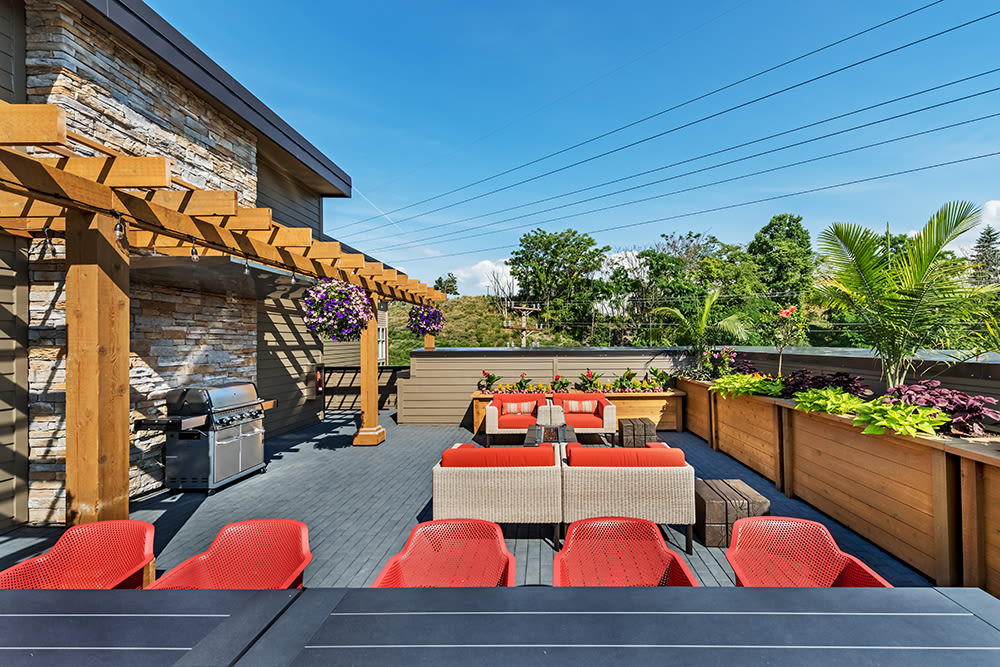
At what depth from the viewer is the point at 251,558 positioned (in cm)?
210

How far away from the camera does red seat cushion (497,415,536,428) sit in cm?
703

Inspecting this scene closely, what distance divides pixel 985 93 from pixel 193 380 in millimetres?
17318

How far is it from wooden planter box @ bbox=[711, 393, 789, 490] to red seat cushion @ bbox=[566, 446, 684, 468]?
80.7 inches

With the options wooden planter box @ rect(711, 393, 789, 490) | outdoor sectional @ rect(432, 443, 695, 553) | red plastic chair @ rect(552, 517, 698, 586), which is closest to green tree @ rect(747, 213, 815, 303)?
wooden planter box @ rect(711, 393, 789, 490)

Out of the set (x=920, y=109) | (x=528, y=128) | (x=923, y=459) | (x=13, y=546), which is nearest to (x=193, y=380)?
(x=13, y=546)

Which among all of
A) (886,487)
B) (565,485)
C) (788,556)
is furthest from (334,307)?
(886,487)

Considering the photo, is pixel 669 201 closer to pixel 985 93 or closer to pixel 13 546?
pixel 985 93

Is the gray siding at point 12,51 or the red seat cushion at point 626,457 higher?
the gray siding at point 12,51

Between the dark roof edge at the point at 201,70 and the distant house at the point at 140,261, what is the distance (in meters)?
0.01

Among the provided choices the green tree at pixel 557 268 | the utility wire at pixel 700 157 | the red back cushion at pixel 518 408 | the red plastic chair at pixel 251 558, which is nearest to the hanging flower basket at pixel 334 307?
the red back cushion at pixel 518 408

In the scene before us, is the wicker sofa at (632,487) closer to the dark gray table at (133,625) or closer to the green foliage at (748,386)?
the green foliage at (748,386)

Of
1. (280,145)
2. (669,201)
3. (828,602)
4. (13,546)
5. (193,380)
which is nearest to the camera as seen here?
(828,602)

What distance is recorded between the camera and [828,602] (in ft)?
3.87

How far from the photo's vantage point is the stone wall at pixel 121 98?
411 centimetres
